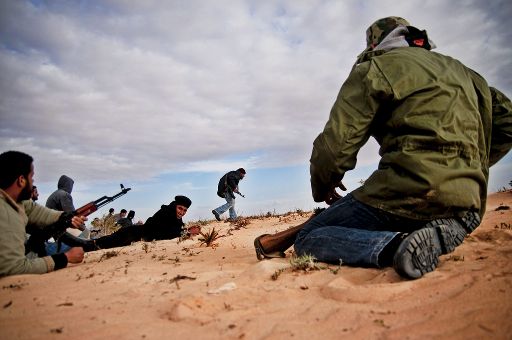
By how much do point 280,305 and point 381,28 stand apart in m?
2.54

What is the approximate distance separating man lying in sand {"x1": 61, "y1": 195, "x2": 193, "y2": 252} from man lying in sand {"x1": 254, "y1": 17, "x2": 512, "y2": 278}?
199 inches

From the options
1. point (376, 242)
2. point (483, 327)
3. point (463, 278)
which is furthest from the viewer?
point (376, 242)

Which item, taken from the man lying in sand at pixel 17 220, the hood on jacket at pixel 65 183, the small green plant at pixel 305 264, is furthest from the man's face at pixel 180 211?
the small green plant at pixel 305 264

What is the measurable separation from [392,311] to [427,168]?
3.37 ft

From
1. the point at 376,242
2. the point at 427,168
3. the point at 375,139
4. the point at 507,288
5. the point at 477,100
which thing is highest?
the point at 477,100

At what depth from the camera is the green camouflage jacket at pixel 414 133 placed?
216cm

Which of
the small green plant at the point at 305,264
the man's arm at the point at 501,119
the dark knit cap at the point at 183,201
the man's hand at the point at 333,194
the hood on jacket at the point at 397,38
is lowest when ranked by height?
the small green plant at the point at 305,264

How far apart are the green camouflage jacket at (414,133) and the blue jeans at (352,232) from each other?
0.11 metres

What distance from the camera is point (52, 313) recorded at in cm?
194

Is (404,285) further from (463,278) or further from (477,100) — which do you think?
(477,100)

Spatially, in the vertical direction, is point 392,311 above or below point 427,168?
below

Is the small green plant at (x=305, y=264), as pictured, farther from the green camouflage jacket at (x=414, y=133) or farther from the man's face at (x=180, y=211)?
the man's face at (x=180, y=211)

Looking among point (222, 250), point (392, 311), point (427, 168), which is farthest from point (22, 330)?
point (222, 250)

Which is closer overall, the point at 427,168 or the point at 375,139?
the point at 427,168
